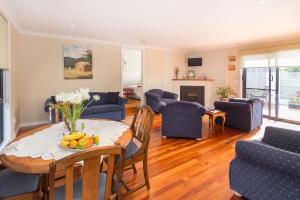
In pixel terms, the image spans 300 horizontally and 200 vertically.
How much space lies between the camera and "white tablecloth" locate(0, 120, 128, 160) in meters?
1.50

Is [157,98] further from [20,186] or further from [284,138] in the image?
[20,186]

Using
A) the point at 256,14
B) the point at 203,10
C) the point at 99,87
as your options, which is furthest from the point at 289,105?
the point at 99,87

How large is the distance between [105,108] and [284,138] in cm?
397

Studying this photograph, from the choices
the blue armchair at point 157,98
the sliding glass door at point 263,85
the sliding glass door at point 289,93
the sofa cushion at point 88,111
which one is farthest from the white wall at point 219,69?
the sofa cushion at point 88,111

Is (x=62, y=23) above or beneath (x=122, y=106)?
above

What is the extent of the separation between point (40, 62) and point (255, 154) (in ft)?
17.1

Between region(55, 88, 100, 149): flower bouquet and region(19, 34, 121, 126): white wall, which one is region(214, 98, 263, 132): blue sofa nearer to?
region(55, 88, 100, 149): flower bouquet

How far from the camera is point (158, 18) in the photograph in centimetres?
365

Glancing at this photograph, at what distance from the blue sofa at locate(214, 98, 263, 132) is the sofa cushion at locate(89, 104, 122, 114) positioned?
2.71m

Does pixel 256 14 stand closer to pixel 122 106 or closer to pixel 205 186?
pixel 205 186

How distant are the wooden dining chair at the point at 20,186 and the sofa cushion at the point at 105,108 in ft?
10.8

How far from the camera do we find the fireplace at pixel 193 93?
732cm

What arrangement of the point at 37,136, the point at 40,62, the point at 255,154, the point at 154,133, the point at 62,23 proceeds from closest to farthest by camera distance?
the point at 255,154 → the point at 37,136 → the point at 62,23 → the point at 154,133 → the point at 40,62

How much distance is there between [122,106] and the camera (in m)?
5.41
